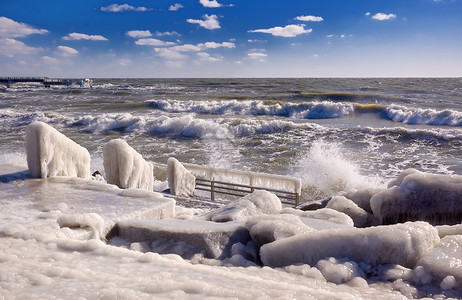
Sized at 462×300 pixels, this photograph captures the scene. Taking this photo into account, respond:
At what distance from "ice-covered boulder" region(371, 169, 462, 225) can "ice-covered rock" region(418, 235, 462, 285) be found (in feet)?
4.77

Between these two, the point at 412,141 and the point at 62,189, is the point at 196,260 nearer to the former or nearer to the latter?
the point at 62,189

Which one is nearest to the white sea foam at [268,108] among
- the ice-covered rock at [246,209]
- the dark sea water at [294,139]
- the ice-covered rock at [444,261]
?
the dark sea water at [294,139]

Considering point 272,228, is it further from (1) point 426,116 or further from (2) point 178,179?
(1) point 426,116

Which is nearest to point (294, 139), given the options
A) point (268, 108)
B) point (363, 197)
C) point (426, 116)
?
point (426, 116)

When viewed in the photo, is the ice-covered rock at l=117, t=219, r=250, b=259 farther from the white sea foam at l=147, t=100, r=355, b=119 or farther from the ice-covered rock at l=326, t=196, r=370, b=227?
the white sea foam at l=147, t=100, r=355, b=119

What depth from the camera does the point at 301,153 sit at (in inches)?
730

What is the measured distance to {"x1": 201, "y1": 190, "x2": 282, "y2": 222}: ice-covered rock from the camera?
5.15m

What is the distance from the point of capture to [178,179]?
913 cm

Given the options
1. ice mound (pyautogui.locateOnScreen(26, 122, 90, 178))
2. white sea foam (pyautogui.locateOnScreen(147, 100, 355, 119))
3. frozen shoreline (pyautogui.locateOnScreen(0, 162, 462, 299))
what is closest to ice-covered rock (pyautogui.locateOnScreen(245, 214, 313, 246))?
frozen shoreline (pyautogui.locateOnScreen(0, 162, 462, 299))

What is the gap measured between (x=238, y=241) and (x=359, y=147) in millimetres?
17551

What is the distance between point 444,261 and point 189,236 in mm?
2464

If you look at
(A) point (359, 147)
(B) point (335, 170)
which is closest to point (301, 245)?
(B) point (335, 170)

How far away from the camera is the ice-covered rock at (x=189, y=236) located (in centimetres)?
403

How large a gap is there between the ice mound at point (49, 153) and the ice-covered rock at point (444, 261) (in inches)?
252
